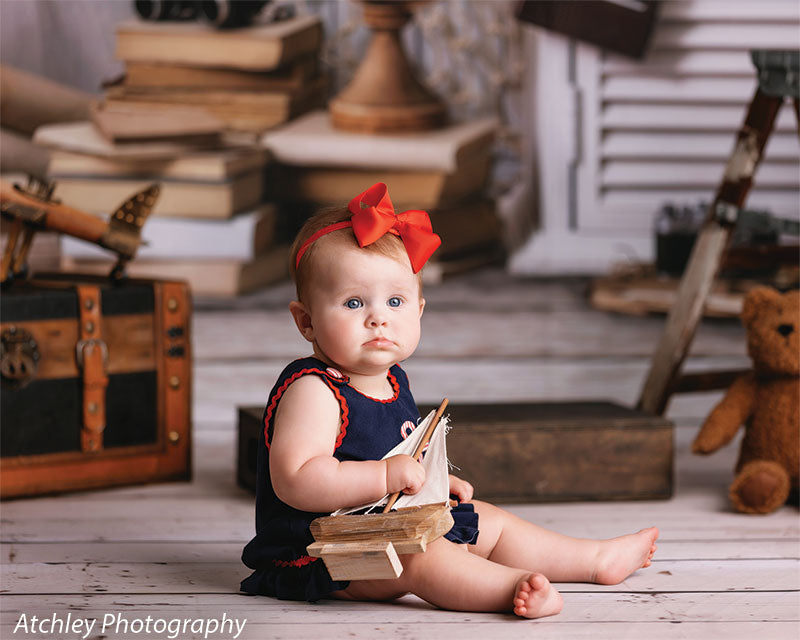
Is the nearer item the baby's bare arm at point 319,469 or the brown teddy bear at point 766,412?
the baby's bare arm at point 319,469

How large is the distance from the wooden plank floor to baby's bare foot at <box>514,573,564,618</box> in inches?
0.6

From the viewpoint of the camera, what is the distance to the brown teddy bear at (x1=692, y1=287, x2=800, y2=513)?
1.68 meters

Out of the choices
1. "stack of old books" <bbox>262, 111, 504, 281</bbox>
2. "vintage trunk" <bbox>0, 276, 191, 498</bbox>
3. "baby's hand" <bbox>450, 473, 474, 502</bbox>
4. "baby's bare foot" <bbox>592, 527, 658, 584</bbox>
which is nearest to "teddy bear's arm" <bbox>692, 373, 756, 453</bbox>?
"baby's bare foot" <bbox>592, 527, 658, 584</bbox>

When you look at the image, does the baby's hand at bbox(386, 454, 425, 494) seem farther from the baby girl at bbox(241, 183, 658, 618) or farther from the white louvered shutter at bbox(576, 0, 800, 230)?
the white louvered shutter at bbox(576, 0, 800, 230)

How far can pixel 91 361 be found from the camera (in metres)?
1.71

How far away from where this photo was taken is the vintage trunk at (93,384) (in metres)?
1.69

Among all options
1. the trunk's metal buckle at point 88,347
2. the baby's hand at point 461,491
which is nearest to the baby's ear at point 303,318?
the baby's hand at point 461,491

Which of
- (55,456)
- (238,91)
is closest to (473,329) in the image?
(238,91)

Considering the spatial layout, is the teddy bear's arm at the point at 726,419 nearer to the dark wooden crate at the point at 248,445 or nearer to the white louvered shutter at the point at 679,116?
the dark wooden crate at the point at 248,445

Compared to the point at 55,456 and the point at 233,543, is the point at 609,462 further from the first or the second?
the point at 55,456

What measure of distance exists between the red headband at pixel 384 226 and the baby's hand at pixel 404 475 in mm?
211

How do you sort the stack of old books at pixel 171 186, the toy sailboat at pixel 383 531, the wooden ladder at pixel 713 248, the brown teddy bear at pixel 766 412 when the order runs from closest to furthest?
the toy sailboat at pixel 383 531 → the brown teddy bear at pixel 766 412 → the wooden ladder at pixel 713 248 → the stack of old books at pixel 171 186

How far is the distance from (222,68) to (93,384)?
62.3 inches

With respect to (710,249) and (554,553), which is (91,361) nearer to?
(554,553)
